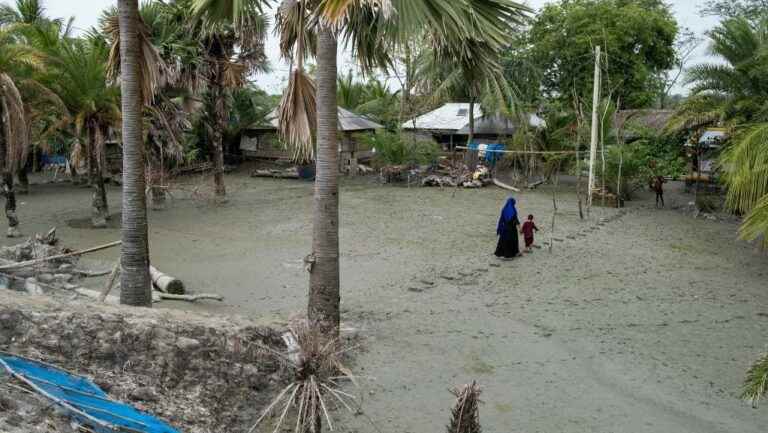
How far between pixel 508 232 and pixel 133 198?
7830mm

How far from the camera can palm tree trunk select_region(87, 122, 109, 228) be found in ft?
56.1

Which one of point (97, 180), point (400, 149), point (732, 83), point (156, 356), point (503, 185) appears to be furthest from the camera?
point (400, 149)

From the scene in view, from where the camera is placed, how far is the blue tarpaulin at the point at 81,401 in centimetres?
507

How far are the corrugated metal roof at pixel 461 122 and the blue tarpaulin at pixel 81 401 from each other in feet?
76.6

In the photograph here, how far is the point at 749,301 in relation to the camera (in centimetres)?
1145

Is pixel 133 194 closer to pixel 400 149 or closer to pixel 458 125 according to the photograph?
pixel 400 149

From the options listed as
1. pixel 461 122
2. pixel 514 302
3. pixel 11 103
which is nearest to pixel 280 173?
pixel 461 122

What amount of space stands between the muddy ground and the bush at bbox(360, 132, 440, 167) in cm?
608

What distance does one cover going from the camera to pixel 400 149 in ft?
87.2

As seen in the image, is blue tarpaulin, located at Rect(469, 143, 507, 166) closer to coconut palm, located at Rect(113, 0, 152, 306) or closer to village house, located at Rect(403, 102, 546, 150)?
village house, located at Rect(403, 102, 546, 150)

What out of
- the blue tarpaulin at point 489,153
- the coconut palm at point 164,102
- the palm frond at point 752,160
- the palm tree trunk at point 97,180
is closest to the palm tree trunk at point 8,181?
the palm tree trunk at point 97,180

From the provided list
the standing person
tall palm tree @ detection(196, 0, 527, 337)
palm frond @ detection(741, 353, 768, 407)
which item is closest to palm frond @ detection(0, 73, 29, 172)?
tall palm tree @ detection(196, 0, 527, 337)

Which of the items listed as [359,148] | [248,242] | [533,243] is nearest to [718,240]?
[533,243]

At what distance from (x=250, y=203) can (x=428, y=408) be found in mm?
15291
